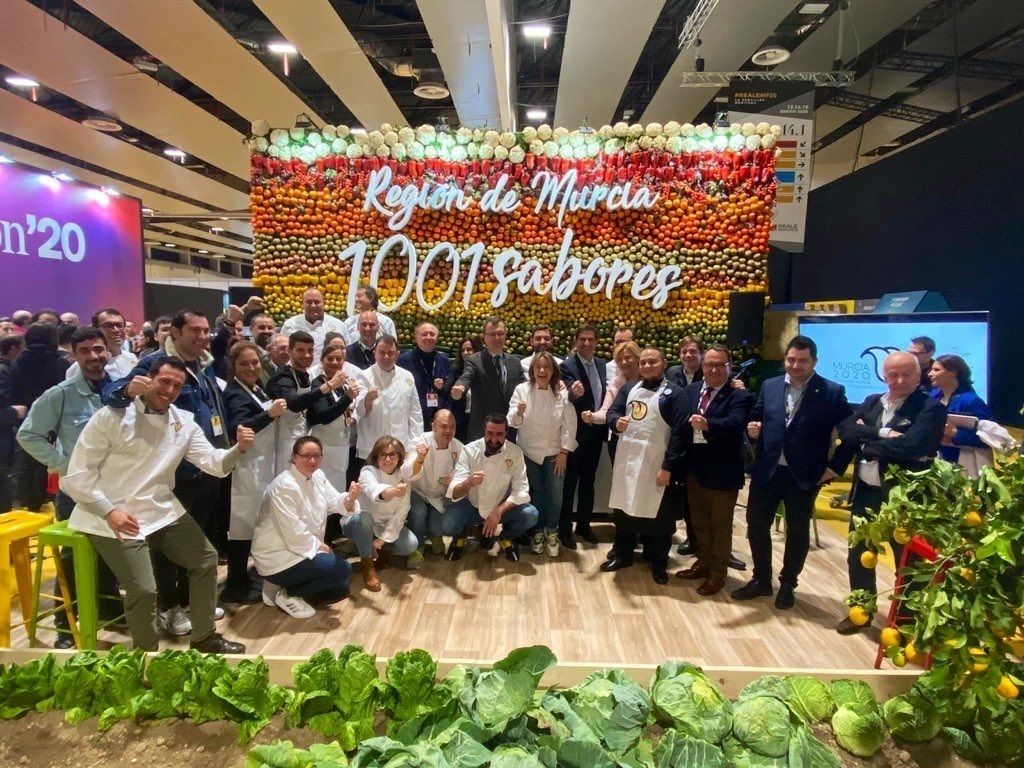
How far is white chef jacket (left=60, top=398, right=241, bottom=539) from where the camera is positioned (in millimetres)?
2359

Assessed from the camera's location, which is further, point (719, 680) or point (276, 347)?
point (276, 347)

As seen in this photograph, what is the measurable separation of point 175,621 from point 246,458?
869mm

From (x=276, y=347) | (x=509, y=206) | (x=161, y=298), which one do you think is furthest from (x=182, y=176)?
(x=276, y=347)

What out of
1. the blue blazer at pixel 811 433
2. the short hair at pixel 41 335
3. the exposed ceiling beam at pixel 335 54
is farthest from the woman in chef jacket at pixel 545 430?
the exposed ceiling beam at pixel 335 54

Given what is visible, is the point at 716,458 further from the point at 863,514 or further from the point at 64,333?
the point at 64,333

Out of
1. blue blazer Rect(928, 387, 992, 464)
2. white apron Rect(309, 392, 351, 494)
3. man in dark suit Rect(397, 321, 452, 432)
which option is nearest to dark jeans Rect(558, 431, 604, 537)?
man in dark suit Rect(397, 321, 452, 432)

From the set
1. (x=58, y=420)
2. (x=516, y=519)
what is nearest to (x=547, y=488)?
(x=516, y=519)

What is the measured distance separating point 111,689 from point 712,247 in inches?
209

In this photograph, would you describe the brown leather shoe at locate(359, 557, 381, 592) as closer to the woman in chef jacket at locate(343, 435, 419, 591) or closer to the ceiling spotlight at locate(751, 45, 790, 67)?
the woman in chef jacket at locate(343, 435, 419, 591)

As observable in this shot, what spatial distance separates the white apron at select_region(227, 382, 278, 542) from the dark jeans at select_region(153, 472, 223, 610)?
0.15m

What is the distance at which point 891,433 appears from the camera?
9.43ft

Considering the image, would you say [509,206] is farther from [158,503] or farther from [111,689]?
[111,689]

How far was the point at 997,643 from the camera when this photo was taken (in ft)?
4.24

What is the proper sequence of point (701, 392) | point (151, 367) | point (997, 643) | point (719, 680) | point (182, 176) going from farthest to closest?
1. point (182, 176)
2. point (701, 392)
3. point (151, 367)
4. point (719, 680)
5. point (997, 643)
